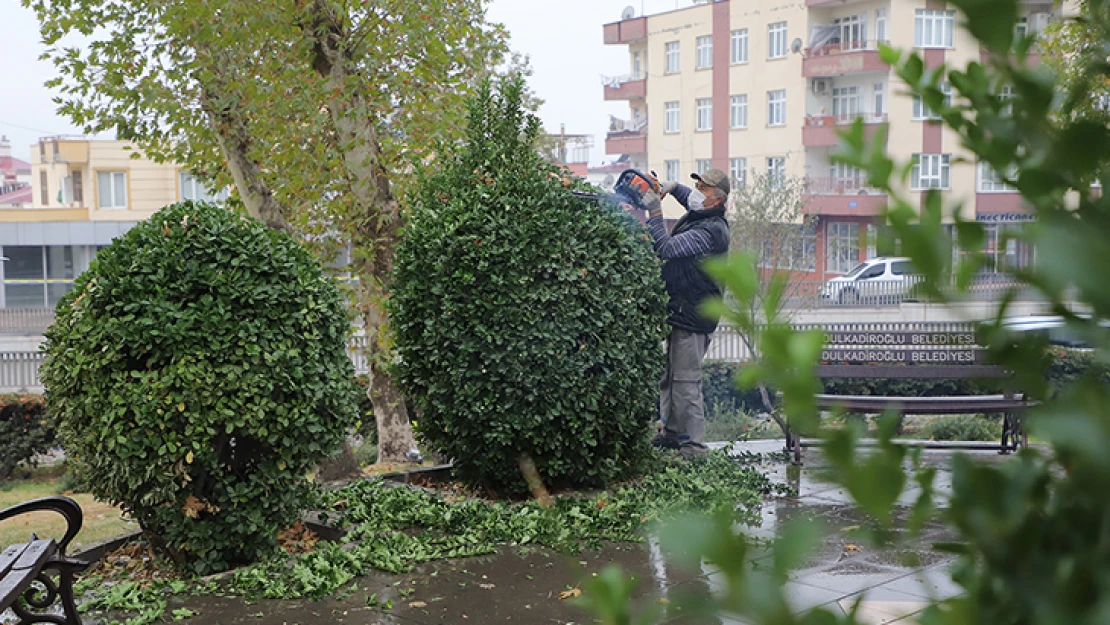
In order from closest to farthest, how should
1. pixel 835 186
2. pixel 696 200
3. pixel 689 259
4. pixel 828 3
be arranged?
Answer: pixel 689 259
pixel 696 200
pixel 828 3
pixel 835 186

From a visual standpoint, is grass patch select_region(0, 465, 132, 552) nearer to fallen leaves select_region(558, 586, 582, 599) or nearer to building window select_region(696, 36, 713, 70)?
fallen leaves select_region(558, 586, 582, 599)

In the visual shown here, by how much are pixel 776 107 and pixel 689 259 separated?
33.7m

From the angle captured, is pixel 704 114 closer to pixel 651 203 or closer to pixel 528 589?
pixel 651 203

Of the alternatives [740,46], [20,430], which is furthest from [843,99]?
[20,430]

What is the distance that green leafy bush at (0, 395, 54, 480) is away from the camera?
44.3 feet

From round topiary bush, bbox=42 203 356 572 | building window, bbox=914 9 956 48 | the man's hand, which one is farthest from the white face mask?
building window, bbox=914 9 956 48

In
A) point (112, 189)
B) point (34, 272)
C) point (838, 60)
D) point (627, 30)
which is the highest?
point (627, 30)

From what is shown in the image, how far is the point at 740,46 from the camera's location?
4088 cm

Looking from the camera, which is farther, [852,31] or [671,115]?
[671,115]

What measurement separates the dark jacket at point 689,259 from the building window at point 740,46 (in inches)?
1339

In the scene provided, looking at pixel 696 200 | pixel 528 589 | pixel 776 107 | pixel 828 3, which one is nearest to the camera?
pixel 528 589

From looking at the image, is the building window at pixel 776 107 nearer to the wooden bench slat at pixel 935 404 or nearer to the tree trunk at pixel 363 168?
the tree trunk at pixel 363 168

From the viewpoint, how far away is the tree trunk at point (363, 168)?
9961 mm

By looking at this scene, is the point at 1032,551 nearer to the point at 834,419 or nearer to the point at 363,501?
the point at 834,419
